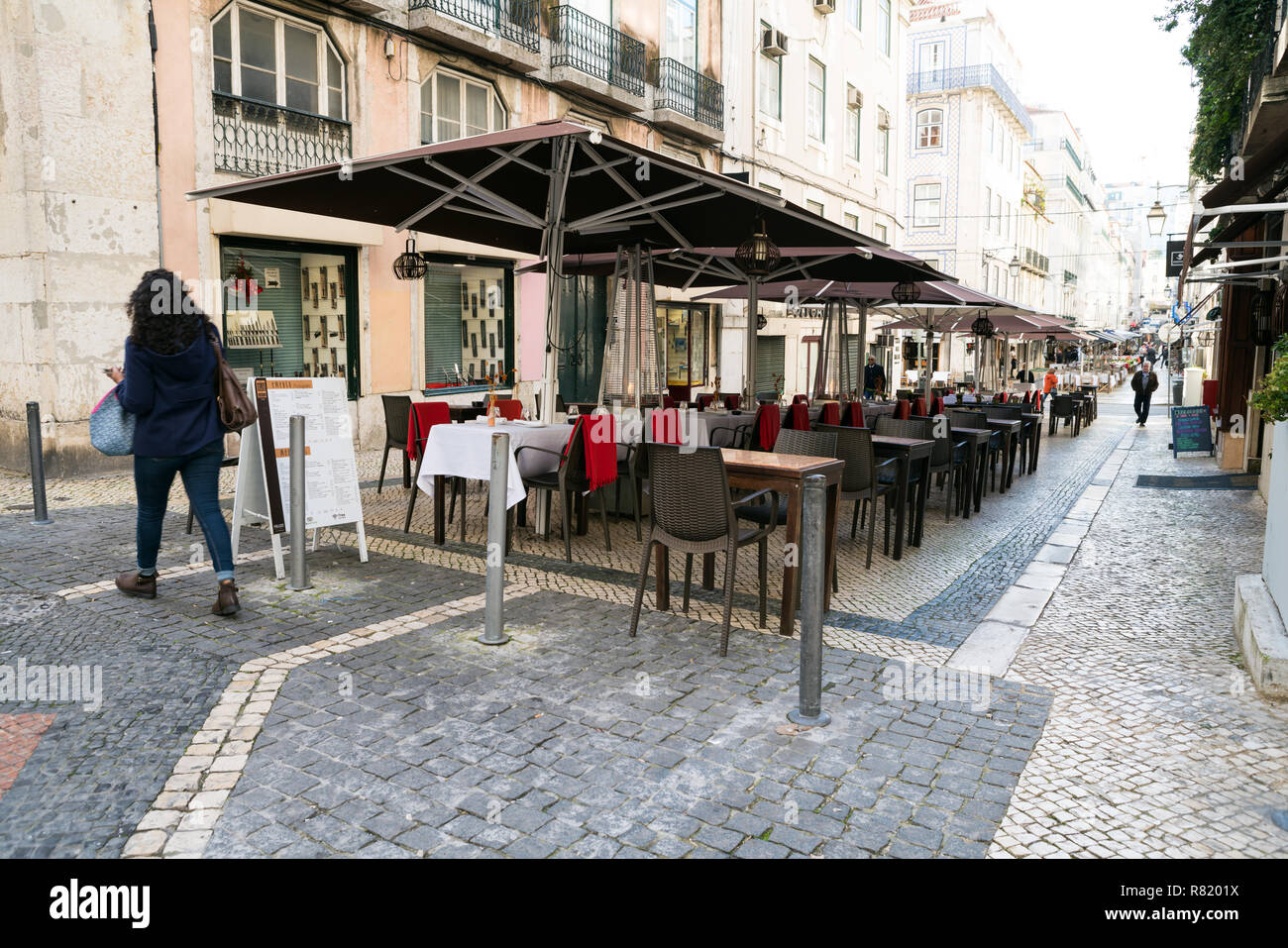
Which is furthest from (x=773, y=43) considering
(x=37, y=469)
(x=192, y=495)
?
(x=192, y=495)

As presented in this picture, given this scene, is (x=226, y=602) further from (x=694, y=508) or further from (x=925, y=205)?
(x=925, y=205)

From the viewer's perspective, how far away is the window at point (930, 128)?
43.1 metres

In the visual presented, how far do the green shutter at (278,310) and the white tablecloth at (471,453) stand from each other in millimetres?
6524

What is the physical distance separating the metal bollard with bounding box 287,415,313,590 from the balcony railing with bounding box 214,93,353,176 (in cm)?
770

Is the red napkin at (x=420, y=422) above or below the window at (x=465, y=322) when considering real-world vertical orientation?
below

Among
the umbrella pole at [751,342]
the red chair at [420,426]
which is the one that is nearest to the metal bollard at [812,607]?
the red chair at [420,426]

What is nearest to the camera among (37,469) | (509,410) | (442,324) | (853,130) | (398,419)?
(37,469)

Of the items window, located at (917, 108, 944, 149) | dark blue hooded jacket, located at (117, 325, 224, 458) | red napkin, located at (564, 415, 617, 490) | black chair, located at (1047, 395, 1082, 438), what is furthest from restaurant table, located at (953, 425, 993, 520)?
window, located at (917, 108, 944, 149)

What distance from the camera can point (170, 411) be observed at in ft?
17.2

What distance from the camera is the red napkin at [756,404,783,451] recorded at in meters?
10.1

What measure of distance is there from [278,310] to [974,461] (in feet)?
31.5

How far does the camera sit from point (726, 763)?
3525mm

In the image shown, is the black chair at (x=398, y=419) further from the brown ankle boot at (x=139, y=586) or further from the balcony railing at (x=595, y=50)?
the balcony railing at (x=595, y=50)
